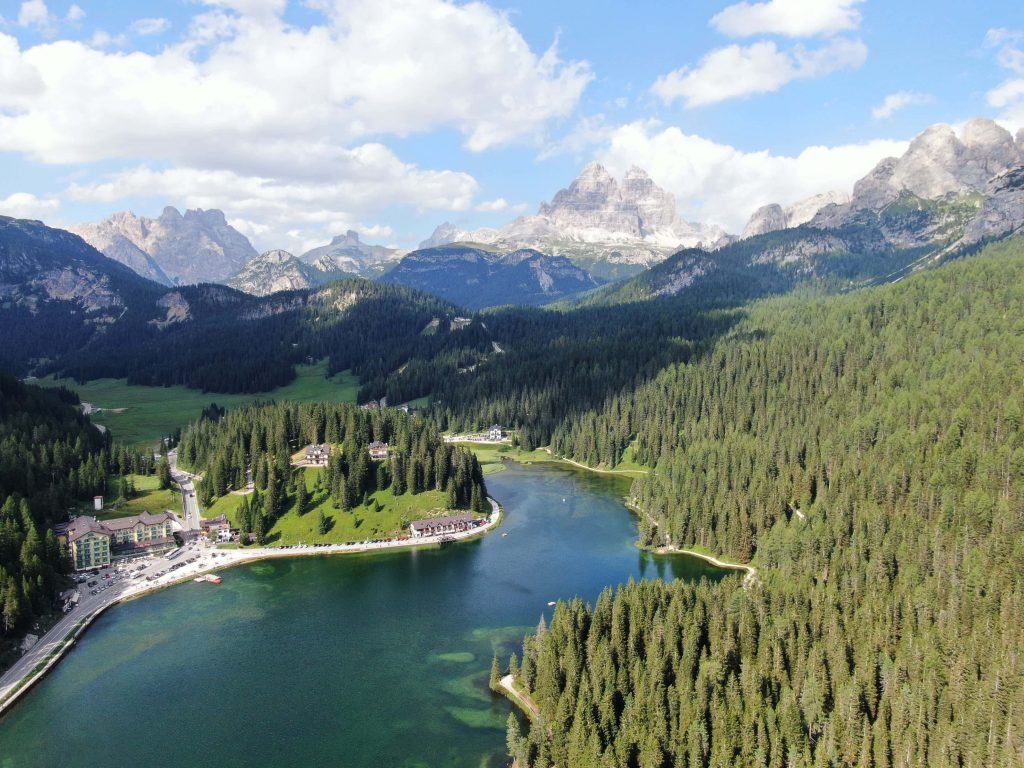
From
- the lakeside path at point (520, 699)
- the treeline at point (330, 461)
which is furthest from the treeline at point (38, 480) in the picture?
the lakeside path at point (520, 699)

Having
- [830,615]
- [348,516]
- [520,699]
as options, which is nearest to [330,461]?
[348,516]

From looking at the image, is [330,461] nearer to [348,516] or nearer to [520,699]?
[348,516]

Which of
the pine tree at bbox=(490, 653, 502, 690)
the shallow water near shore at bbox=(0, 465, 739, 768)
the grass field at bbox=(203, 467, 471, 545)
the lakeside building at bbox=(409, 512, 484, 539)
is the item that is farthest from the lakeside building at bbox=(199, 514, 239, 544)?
the pine tree at bbox=(490, 653, 502, 690)

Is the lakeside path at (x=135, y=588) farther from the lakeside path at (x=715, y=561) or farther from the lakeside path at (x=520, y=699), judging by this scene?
the lakeside path at (x=520, y=699)

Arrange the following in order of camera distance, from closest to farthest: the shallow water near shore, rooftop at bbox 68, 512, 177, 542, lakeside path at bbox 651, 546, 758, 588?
1. the shallow water near shore
2. lakeside path at bbox 651, 546, 758, 588
3. rooftop at bbox 68, 512, 177, 542

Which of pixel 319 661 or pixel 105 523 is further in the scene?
pixel 105 523

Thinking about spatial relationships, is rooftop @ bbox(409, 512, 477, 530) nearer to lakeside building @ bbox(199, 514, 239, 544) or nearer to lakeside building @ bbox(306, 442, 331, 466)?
lakeside building @ bbox(306, 442, 331, 466)
